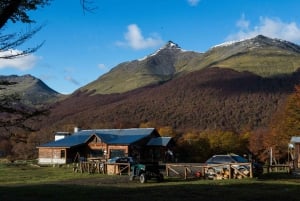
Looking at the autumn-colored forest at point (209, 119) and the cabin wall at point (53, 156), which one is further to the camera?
the autumn-colored forest at point (209, 119)

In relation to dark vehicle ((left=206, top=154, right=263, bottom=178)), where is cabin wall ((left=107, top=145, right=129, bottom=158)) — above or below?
above

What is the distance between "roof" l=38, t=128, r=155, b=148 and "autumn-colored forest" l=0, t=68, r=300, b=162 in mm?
6478

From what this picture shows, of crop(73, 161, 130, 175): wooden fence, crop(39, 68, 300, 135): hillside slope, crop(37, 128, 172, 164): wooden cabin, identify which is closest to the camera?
crop(73, 161, 130, 175): wooden fence

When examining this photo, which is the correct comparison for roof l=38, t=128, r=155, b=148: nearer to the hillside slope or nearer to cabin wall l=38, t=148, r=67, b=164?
cabin wall l=38, t=148, r=67, b=164

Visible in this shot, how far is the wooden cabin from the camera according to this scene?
67.6 m

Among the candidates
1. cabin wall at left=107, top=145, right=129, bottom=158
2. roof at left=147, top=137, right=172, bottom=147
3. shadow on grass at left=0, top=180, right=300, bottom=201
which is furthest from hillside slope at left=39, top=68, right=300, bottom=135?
shadow on grass at left=0, top=180, right=300, bottom=201

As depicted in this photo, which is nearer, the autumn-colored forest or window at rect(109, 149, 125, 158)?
window at rect(109, 149, 125, 158)

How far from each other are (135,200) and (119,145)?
151 feet

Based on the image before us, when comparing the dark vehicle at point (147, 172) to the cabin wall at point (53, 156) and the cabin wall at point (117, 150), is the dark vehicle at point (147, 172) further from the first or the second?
the cabin wall at point (53, 156)

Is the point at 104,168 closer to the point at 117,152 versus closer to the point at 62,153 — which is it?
the point at 117,152

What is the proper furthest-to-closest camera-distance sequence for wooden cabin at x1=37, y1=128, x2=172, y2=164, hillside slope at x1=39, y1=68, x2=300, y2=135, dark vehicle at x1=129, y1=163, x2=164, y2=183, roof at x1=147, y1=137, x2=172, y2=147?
1. hillside slope at x1=39, y1=68, x2=300, y2=135
2. roof at x1=147, y1=137, x2=172, y2=147
3. wooden cabin at x1=37, y1=128, x2=172, y2=164
4. dark vehicle at x1=129, y1=163, x2=164, y2=183

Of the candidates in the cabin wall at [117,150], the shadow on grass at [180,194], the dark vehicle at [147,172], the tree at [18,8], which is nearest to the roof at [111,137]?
the cabin wall at [117,150]

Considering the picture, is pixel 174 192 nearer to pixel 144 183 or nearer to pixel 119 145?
pixel 144 183

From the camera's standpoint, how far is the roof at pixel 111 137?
68375mm
